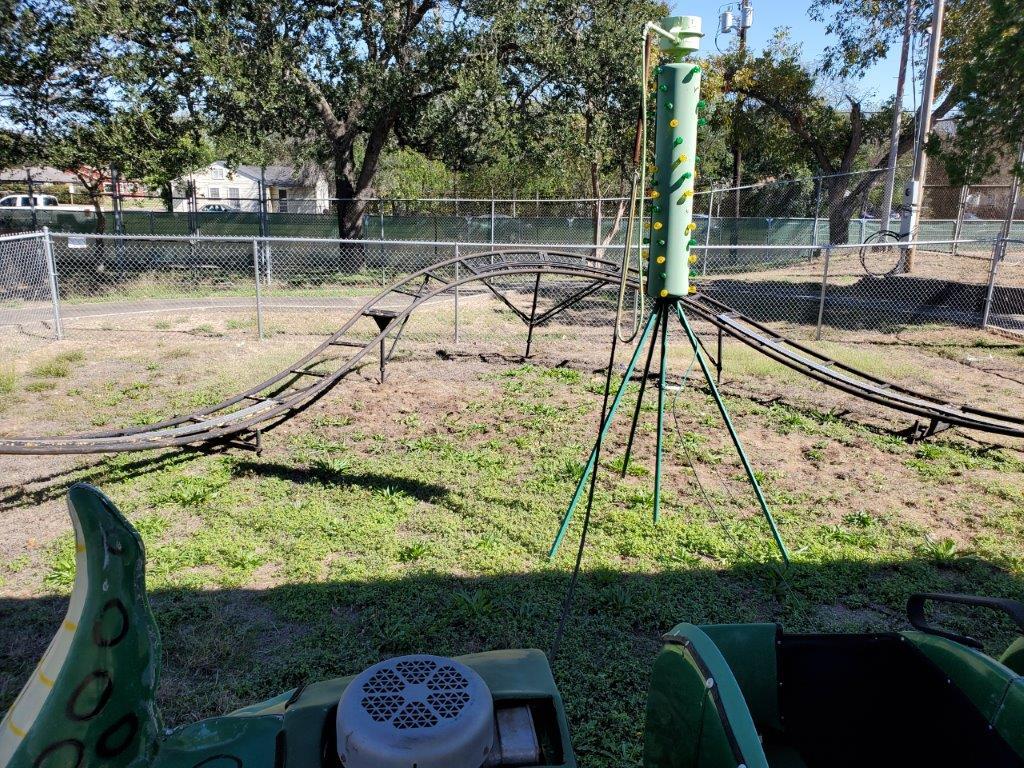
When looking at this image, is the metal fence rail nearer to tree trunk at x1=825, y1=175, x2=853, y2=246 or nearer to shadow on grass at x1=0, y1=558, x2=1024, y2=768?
tree trunk at x1=825, y1=175, x2=853, y2=246

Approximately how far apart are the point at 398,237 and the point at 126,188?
86.5 feet

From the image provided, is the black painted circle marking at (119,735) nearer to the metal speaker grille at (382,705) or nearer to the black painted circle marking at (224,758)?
the black painted circle marking at (224,758)

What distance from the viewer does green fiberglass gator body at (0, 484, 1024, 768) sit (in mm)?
1304

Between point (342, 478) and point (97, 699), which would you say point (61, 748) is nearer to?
point (97, 699)

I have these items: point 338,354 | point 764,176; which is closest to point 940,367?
point 338,354

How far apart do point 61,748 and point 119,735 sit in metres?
0.11

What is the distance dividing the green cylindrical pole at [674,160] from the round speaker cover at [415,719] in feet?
8.87

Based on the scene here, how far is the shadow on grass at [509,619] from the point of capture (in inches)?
124

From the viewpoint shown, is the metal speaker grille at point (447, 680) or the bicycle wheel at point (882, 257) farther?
the bicycle wheel at point (882, 257)

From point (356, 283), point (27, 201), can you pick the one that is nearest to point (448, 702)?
point (356, 283)

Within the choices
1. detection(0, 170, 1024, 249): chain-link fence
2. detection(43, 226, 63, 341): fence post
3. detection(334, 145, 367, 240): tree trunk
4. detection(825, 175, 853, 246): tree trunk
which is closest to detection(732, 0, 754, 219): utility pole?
detection(0, 170, 1024, 249): chain-link fence

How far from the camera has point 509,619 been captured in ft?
12.0

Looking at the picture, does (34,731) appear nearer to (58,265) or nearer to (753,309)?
(753,309)

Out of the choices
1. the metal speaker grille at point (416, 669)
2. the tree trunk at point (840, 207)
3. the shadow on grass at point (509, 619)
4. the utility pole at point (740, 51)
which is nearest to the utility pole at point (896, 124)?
the tree trunk at point (840, 207)
